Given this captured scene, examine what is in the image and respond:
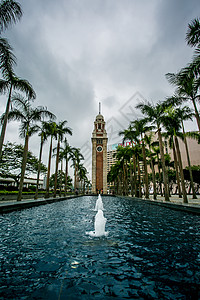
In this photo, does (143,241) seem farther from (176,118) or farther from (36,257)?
(176,118)

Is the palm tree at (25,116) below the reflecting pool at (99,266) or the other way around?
the other way around

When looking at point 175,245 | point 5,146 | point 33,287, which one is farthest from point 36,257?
point 5,146

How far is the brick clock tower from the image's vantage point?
180ft

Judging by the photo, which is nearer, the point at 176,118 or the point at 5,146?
the point at 176,118

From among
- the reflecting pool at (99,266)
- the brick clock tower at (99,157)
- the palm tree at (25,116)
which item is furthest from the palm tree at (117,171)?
the reflecting pool at (99,266)

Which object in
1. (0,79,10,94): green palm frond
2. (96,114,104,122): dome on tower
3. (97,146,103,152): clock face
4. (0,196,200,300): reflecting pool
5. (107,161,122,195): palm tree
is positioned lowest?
(0,196,200,300): reflecting pool

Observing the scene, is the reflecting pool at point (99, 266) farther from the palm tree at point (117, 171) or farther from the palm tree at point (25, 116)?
the palm tree at point (117, 171)

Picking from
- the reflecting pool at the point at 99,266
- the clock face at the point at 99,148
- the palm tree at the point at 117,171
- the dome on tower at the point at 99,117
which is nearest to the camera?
the reflecting pool at the point at 99,266

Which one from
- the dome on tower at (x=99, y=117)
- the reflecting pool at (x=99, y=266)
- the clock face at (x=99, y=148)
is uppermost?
the dome on tower at (x=99, y=117)

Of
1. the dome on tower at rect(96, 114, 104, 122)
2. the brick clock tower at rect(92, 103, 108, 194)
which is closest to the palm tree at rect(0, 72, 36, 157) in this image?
the brick clock tower at rect(92, 103, 108, 194)

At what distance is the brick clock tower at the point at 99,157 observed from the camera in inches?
2159

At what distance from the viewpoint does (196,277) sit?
2305mm

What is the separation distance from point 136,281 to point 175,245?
1854 mm

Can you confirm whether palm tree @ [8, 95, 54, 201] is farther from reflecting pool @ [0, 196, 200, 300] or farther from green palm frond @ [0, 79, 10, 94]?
reflecting pool @ [0, 196, 200, 300]
